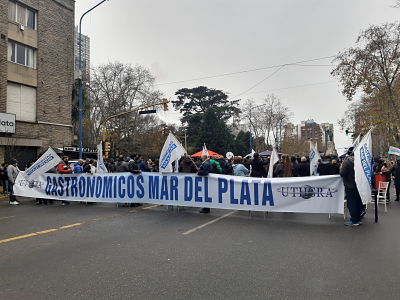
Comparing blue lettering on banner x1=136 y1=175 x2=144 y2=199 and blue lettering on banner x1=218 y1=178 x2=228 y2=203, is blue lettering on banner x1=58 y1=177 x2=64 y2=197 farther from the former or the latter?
blue lettering on banner x1=218 y1=178 x2=228 y2=203

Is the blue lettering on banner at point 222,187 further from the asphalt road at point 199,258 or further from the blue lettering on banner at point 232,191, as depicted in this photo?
the asphalt road at point 199,258

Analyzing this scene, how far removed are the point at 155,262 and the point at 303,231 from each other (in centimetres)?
377

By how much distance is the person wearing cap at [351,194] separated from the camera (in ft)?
26.7

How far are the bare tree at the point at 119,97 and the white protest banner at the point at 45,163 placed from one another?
103ft

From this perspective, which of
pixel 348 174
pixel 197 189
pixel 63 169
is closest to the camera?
pixel 348 174

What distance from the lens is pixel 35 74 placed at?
82.0ft

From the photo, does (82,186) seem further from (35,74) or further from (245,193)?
(35,74)

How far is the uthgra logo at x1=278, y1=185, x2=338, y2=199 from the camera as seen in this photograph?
859cm

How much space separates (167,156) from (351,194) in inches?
210

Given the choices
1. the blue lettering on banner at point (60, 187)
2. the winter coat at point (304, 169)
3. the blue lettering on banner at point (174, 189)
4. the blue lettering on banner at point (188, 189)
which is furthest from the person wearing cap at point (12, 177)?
the winter coat at point (304, 169)

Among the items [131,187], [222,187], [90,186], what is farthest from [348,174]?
[90,186]

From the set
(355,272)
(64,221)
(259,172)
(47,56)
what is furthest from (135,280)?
(47,56)

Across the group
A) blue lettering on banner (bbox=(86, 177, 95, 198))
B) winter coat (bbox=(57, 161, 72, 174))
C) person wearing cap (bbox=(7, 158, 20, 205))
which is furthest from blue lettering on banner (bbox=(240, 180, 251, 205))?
person wearing cap (bbox=(7, 158, 20, 205))

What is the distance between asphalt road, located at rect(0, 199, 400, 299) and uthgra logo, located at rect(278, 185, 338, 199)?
0.67 metres
